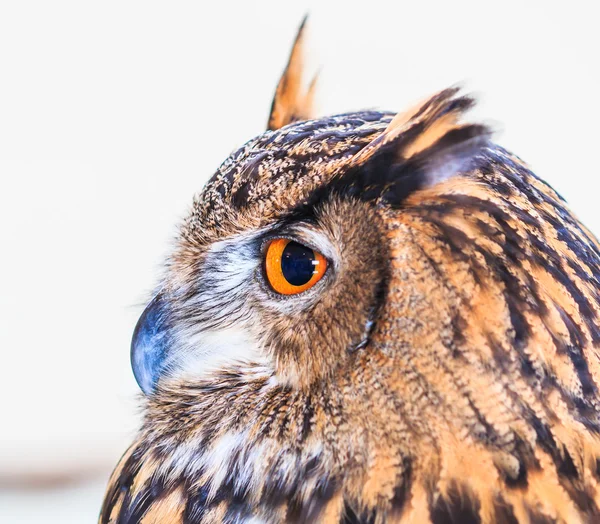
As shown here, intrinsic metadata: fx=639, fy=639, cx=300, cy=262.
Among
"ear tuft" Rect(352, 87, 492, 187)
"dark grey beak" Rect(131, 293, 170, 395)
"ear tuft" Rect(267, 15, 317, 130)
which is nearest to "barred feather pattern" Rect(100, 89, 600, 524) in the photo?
"ear tuft" Rect(352, 87, 492, 187)

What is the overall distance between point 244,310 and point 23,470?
191cm

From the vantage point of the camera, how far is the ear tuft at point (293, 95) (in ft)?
3.57

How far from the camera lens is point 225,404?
836mm

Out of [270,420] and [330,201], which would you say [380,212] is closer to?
[330,201]

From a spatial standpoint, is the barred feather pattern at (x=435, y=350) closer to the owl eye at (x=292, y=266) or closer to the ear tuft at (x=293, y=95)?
the owl eye at (x=292, y=266)

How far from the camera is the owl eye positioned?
27.9 inches

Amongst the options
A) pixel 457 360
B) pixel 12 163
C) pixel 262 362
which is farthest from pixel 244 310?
pixel 12 163

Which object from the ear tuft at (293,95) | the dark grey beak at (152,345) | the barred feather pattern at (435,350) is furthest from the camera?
the ear tuft at (293,95)

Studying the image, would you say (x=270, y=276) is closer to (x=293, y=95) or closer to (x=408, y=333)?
(x=408, y=333)

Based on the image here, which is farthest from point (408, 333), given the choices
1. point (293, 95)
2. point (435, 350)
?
point (293, 95)

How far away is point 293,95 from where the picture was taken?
1103mm

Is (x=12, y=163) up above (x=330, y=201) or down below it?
above

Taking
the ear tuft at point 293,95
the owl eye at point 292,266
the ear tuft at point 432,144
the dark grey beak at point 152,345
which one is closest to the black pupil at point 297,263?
the owl eye at point 292,266

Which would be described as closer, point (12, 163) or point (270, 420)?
point (270, 420)
